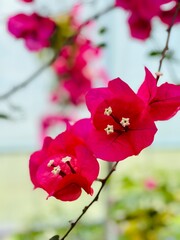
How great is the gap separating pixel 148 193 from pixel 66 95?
0.44 metres

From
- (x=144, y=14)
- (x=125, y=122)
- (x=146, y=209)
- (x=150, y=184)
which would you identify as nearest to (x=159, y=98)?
(x=125, y=122)

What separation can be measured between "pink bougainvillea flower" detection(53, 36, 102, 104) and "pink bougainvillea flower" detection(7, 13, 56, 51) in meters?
0.42

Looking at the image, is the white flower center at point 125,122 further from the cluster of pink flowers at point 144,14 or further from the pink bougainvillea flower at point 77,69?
the pink bougainvillea flower at point 77,69

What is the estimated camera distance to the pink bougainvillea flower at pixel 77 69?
134 cm

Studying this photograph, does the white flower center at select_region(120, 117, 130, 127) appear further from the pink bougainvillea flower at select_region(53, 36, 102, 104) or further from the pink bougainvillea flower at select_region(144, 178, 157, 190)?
the pink bougainvillea flower at select_region(144, 178, 157, 190)

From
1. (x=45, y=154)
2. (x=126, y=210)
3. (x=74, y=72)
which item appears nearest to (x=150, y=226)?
(x=126, y=210)

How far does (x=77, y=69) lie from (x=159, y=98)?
97cm

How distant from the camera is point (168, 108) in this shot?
18.1 inches

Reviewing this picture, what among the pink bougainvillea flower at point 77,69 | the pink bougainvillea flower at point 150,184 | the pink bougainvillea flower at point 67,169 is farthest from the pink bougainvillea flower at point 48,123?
the pink bougainvillea flower at point 67,169

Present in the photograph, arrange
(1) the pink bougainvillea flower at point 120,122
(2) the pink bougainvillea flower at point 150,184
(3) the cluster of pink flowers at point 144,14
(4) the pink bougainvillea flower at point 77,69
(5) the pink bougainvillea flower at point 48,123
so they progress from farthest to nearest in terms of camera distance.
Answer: (5) the pink bougainvillea flower at point 48,123
(2) the pink bougainvillea flower at point 150,184
(4) the pink bougainvillea flower at point 77,69
(3) the cluster of pink flowers at point 144,14
(1) the pink bougainvillea flower at point 120,122

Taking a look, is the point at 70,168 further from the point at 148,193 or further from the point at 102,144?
the point at 148,193

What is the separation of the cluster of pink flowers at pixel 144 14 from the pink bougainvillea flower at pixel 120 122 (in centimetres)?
25

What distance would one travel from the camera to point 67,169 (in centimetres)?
46

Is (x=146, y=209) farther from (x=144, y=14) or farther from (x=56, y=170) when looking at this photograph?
(x=56, y=170)
